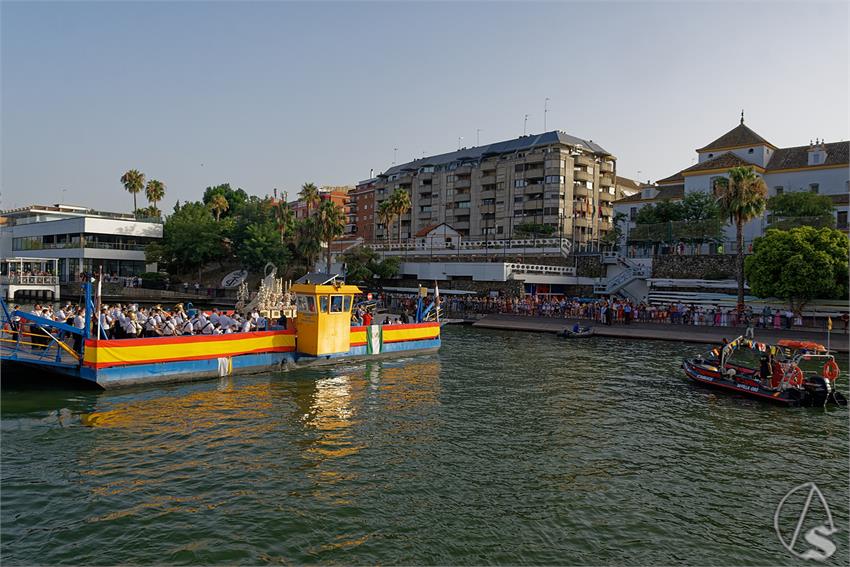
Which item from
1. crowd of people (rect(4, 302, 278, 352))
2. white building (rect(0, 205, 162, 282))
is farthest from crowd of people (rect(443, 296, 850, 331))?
white building (rect(0, 205, 162, 282))

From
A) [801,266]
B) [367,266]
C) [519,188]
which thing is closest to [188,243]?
[367,266]

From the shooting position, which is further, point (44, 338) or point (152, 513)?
point (44, 338)

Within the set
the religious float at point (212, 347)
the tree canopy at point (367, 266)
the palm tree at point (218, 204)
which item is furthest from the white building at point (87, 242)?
the religious float at point (212, 347)

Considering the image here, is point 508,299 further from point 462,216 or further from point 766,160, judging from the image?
point 462,216

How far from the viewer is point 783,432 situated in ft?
62.5

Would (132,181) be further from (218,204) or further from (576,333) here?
(576,333)

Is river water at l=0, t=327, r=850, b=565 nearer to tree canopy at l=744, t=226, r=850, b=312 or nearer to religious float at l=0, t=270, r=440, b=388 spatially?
religious float at l=0, t=270, r=440, b=388

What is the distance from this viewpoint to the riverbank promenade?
3891cm

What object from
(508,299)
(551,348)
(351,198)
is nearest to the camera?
(551,348)

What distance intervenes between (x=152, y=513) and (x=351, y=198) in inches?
4989

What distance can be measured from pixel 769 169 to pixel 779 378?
172 feet

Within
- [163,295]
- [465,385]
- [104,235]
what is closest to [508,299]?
[465,385]

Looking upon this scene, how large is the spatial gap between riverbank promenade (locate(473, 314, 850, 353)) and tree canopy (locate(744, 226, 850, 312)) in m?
2.86

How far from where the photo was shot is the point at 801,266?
3997 cm
